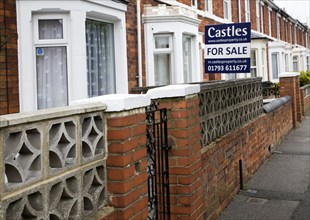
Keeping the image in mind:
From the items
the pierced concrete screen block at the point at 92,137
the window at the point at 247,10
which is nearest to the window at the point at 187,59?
the pierced concrete screen block at the point at 92,137

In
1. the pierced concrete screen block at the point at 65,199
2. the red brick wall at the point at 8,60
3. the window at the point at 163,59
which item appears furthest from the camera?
the window at the point at 163,59

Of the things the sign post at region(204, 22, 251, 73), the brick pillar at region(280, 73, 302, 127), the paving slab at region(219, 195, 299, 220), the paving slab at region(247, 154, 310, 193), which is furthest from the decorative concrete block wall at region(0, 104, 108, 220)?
the brick pillar at region(280, 73, 302, 127)

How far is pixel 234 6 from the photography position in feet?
63.9

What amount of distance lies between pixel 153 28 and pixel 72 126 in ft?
26.4

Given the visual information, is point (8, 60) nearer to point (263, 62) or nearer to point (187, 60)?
point (187, 60)

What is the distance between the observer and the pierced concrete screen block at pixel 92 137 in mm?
2643

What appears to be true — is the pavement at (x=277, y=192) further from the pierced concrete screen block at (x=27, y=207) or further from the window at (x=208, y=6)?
the window at (x=208, y=6)

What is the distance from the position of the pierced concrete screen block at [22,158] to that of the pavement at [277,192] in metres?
3.58

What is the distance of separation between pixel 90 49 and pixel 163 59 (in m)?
3.22

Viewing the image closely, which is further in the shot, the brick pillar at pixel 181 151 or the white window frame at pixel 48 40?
the white window frame at pixel 48 40

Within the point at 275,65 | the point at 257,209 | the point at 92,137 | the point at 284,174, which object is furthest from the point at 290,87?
the point at 275,65

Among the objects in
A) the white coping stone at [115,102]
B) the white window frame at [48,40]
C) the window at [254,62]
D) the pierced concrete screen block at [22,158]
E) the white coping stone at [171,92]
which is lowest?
the pierced concrete screen block at [22,158]

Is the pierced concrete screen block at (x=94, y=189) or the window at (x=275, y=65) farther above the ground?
the window at (x=275, y=65)

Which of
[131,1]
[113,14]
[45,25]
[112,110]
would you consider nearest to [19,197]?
[112,110]
